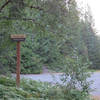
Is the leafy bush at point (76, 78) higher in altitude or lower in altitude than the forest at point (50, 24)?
lower

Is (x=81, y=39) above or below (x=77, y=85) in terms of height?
above

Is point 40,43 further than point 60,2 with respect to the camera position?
Yes

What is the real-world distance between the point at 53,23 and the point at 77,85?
8.61 feet

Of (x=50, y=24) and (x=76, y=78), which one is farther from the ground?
(x=50, y=24)

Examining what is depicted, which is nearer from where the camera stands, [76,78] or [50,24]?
[76,78]

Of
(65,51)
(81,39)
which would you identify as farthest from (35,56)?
(81,39)

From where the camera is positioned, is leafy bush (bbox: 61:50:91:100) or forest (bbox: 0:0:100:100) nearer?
leafy bush (bbox: 61:50:91:100)

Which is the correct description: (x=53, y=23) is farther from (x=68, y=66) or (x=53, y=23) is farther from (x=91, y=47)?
(x=91, y=47)

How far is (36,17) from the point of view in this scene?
31.3 feet

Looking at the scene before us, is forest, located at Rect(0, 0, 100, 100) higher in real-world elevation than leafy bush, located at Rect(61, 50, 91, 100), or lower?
higher

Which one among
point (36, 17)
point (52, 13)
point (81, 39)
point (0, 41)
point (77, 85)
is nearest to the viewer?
point (77, 85)

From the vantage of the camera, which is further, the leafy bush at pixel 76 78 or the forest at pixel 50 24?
the forest at pixel 50 24

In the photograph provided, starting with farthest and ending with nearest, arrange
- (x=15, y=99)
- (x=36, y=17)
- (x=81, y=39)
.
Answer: (x=81, y=39)
(x=36, y=17)
(x=15, y=99)

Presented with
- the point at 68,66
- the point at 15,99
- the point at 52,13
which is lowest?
the point at 15,99
